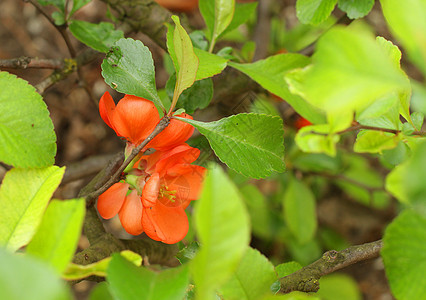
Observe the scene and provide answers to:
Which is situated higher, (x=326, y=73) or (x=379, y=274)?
(x=326, y=73)

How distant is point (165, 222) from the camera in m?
0.65

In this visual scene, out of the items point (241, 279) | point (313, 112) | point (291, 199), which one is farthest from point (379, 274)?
point (241, 279)

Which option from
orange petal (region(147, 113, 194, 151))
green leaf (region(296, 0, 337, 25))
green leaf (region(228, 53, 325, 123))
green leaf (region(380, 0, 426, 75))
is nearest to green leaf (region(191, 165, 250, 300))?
green leaf (region(380, 0, 426, 75))

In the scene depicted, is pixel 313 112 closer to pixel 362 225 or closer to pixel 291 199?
pixel 291 199

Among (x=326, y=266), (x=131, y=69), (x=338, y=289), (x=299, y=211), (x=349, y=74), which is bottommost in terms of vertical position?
(x=338, y=289)

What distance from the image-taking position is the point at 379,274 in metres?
1.94

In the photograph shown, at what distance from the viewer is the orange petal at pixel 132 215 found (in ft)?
2.21

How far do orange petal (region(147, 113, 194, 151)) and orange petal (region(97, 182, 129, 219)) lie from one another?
109 mm

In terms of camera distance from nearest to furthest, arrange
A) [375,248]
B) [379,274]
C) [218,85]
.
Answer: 1. [375,248]
2. [218,85]
3. [379,274]

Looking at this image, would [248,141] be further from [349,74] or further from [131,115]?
[349,74]

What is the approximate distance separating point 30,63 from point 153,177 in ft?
1.46

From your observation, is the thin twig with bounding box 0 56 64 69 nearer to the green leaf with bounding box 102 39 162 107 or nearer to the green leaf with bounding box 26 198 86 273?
the green leaf with bounding box 102 39 162 107

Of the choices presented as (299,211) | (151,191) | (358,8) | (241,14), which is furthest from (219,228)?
(299,211)

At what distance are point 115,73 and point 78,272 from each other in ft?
1.03
